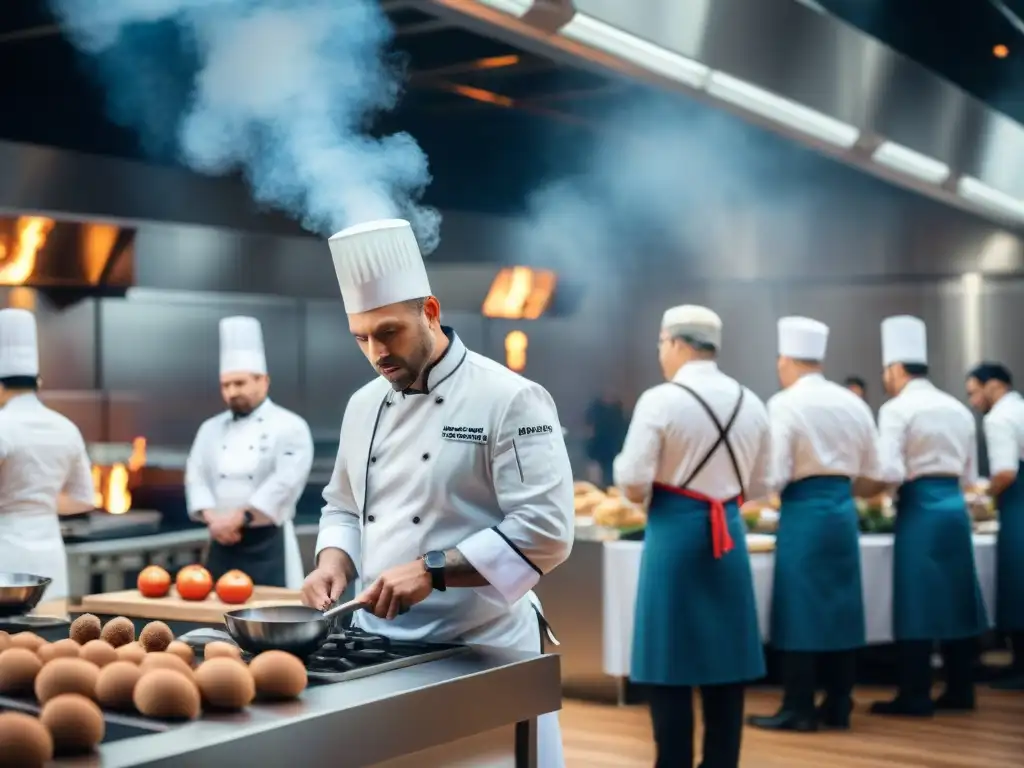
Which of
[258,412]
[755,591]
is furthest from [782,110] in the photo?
[258,412]

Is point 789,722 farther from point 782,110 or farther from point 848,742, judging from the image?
point 782,110

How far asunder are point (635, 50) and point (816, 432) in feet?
Result: 5.65

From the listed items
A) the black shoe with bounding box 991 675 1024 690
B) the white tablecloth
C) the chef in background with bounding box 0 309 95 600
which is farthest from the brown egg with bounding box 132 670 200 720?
the black shoe with bounding box 991 675 1024 690

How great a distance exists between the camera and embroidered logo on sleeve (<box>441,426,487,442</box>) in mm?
2166

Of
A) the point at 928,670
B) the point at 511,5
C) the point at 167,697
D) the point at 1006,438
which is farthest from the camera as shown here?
the point at 1006,438

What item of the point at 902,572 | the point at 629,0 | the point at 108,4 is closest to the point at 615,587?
the point at 902,572

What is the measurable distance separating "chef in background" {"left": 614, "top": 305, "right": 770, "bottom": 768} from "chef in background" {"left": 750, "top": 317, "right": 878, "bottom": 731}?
28.2 inches

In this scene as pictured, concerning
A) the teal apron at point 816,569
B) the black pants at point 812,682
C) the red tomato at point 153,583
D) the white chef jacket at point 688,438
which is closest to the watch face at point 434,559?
the red tomato at point 153,583

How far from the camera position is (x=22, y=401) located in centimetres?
388

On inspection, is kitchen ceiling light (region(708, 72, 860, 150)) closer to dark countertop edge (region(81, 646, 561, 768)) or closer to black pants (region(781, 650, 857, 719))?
black pants (region(781, 650, 857, 719))

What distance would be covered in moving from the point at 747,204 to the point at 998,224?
1.47m

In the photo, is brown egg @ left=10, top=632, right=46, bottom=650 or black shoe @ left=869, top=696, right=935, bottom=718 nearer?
brown egg @ left=10, top=632, right=46, bottom=650

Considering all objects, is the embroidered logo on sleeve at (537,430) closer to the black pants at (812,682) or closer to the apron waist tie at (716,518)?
the apron waist tie at (716,518)

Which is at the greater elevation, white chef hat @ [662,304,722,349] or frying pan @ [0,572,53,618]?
white chef hat @ [662,304,722,349]
